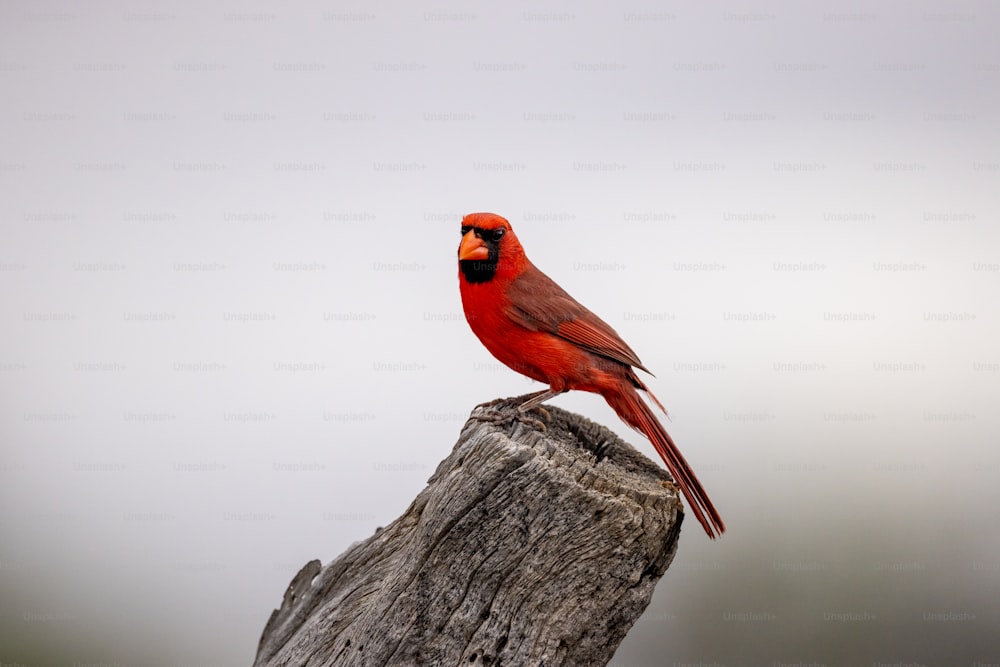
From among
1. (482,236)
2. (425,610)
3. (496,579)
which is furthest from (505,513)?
(482,236)

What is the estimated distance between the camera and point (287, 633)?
11.0 feet

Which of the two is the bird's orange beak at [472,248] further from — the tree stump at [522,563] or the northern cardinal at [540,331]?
A: the tree stump at [522,563]

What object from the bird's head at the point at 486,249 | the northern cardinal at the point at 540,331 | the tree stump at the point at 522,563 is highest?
the bird's head at the point at 486,249

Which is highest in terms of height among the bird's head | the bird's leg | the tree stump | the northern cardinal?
the bird's head

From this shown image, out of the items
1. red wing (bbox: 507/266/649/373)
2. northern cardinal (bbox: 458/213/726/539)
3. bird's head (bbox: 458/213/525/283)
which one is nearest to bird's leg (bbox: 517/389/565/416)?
northern cardinal (bbox: 458/213/726/539)

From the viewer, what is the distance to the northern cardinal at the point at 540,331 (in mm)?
3379

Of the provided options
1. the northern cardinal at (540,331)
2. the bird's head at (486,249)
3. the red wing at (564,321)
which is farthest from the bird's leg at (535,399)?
the bird's head at (486,249)

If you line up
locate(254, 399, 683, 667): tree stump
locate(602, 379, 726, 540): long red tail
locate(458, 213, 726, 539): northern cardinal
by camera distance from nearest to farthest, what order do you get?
locate(254, 399, 683, 667): tree stump, locate(602, 379, 726, 540): long red tail, locate(458, 213, 726, 539): northern cardinal

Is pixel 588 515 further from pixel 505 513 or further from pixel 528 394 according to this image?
pixel 528 394

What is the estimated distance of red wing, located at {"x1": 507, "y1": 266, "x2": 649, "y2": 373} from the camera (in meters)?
3.39

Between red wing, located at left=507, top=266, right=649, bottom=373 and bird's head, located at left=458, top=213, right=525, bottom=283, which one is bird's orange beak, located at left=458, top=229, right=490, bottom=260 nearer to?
bird's head, located at left=458, top=213, right=525, bottom=283

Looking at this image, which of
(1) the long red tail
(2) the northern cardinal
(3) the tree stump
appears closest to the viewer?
(3) the tree stump

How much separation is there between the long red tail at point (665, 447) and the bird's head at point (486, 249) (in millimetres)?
629

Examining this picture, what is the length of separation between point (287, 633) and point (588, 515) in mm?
1398
